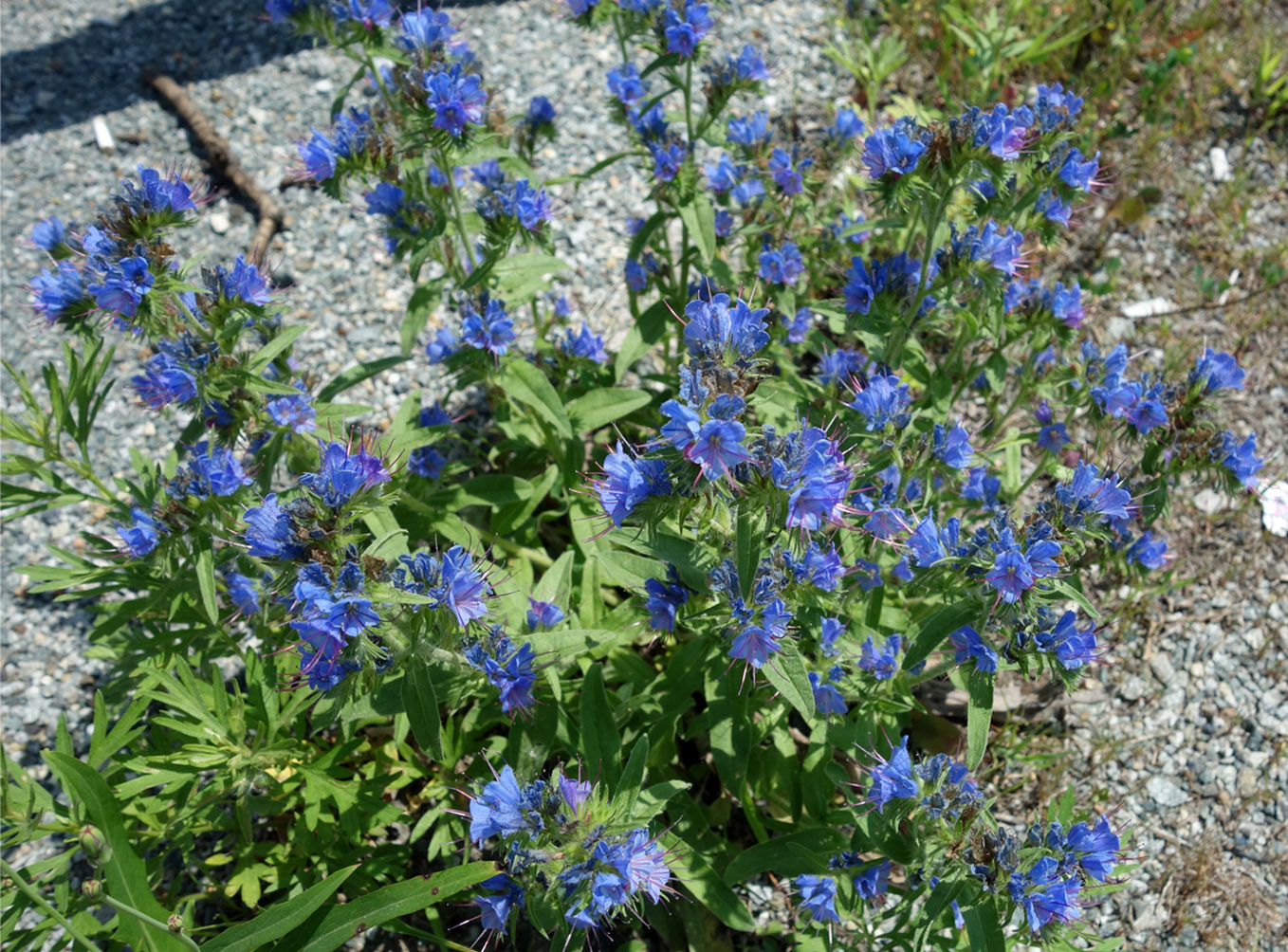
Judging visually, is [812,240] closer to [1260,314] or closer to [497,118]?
[497,118]

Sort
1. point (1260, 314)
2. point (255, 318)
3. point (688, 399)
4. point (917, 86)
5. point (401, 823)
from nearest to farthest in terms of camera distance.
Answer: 1. point (688, 399)
2. point (255, 318)
3. point (401, 823)
4. point (1260, 314)
5. point (917, 86)

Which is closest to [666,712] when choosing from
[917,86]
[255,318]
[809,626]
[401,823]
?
[809,626]

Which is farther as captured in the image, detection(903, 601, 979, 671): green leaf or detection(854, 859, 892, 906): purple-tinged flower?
detection(854, 859, 892, 906): purple-tinged flower

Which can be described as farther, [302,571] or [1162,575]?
[1162,575]

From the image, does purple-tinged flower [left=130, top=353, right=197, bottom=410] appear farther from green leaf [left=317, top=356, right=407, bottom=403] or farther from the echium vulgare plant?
green leaf [left=317, top=356, right=407, bottom=403]

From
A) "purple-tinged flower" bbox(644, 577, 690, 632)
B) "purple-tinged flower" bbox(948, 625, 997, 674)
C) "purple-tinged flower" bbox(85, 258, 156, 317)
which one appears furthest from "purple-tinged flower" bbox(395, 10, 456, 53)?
"purple-tinged flower" bbox(948, 625, 997, 674)

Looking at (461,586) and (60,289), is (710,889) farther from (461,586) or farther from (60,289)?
(60,289)

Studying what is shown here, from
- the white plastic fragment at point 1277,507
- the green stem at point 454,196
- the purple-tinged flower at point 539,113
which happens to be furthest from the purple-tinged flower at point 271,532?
the white plastic fragment at point 1277,507
